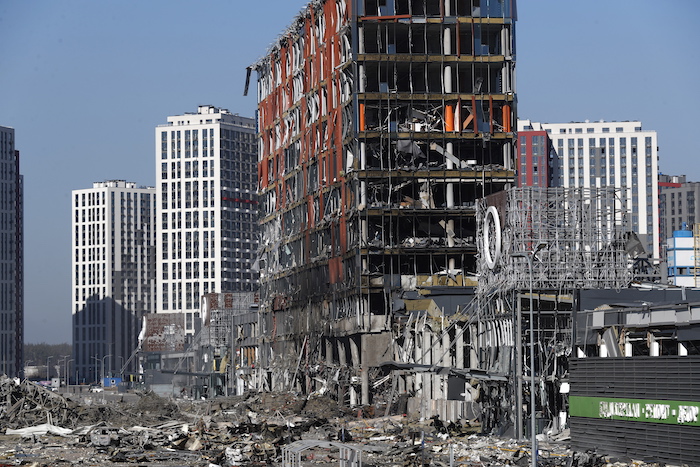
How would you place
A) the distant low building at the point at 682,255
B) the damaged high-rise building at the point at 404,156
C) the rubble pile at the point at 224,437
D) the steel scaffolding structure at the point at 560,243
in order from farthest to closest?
the distant low building at the point at 682,255
the damaged high-rise building at the point at 404,156
the steel scaffolding structure at the point at 560,243
the rubble pile at the point at 224,437

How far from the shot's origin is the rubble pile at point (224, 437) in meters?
64.7

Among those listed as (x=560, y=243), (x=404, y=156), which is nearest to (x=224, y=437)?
(x=560, y=243)

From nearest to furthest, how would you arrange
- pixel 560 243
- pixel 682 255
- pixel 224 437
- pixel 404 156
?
pixel 224 437
pixel 560 243
pixel 404 156
pixel 682 255

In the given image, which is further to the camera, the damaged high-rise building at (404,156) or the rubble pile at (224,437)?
the damaged high-rise building at (404,156)

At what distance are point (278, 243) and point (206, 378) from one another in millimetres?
51010

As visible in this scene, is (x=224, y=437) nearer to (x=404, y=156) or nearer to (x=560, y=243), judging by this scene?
(x=560, y=243)

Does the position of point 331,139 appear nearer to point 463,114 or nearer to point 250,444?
point 463,114

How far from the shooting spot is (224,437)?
261 ft

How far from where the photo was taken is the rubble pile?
64.7 metres

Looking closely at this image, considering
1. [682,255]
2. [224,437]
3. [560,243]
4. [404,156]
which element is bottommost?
[224,437]

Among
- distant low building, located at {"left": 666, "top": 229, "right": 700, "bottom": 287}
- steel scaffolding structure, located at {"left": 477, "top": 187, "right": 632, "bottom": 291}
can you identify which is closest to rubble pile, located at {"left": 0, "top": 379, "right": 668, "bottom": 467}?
steel scaffolding structure, located at {"left": 477, "top": 187, "right": 632, "bottom": 291}

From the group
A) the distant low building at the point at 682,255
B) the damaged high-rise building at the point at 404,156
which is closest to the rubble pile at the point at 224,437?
the damaged high-rise building at the point at 404,156

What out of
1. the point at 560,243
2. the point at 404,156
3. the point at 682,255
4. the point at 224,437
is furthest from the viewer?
the point at 682,255

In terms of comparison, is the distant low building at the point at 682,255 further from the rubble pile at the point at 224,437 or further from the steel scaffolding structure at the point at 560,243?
the steel scaffolding structure at the point at 560,243
